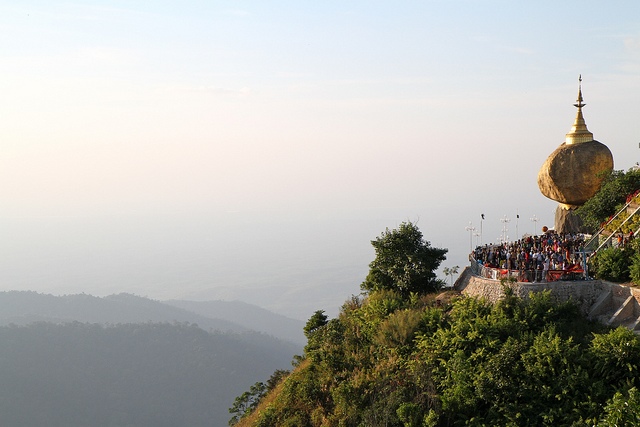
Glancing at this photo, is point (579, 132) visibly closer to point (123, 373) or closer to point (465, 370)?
point (465, 370)

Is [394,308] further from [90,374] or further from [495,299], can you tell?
[90,374]

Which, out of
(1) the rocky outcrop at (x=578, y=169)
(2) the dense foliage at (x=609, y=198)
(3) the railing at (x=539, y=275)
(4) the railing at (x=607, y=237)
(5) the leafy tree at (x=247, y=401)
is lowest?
(5) the leafy tree at (x=247, y=401)

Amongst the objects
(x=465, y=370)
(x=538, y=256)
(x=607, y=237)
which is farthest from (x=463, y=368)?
(x=607, y=237)

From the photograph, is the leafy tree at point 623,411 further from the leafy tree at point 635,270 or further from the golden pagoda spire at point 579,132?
the golden pagoda spire at point 579,132

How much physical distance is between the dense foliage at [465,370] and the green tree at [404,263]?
1.84 m

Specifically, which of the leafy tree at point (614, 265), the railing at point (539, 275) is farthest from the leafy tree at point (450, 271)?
the leafy tree at point (614, 265)

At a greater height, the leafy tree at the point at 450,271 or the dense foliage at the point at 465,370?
the leafy tree at the point at 450,271

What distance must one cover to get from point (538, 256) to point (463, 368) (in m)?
7.75

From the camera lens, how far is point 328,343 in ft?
86.3

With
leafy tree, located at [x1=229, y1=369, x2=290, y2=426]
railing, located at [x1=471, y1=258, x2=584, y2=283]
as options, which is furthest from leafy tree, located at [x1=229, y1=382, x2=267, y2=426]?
railing, located at [x1=471, y1=258, x2=584, y2=283]

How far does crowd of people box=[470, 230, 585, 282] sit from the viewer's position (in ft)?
79.2

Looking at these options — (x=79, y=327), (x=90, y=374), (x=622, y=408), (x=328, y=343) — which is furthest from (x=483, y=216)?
(x=79, y=327)

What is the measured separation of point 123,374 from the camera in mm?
144375

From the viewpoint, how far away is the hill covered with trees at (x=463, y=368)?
18406 mm
